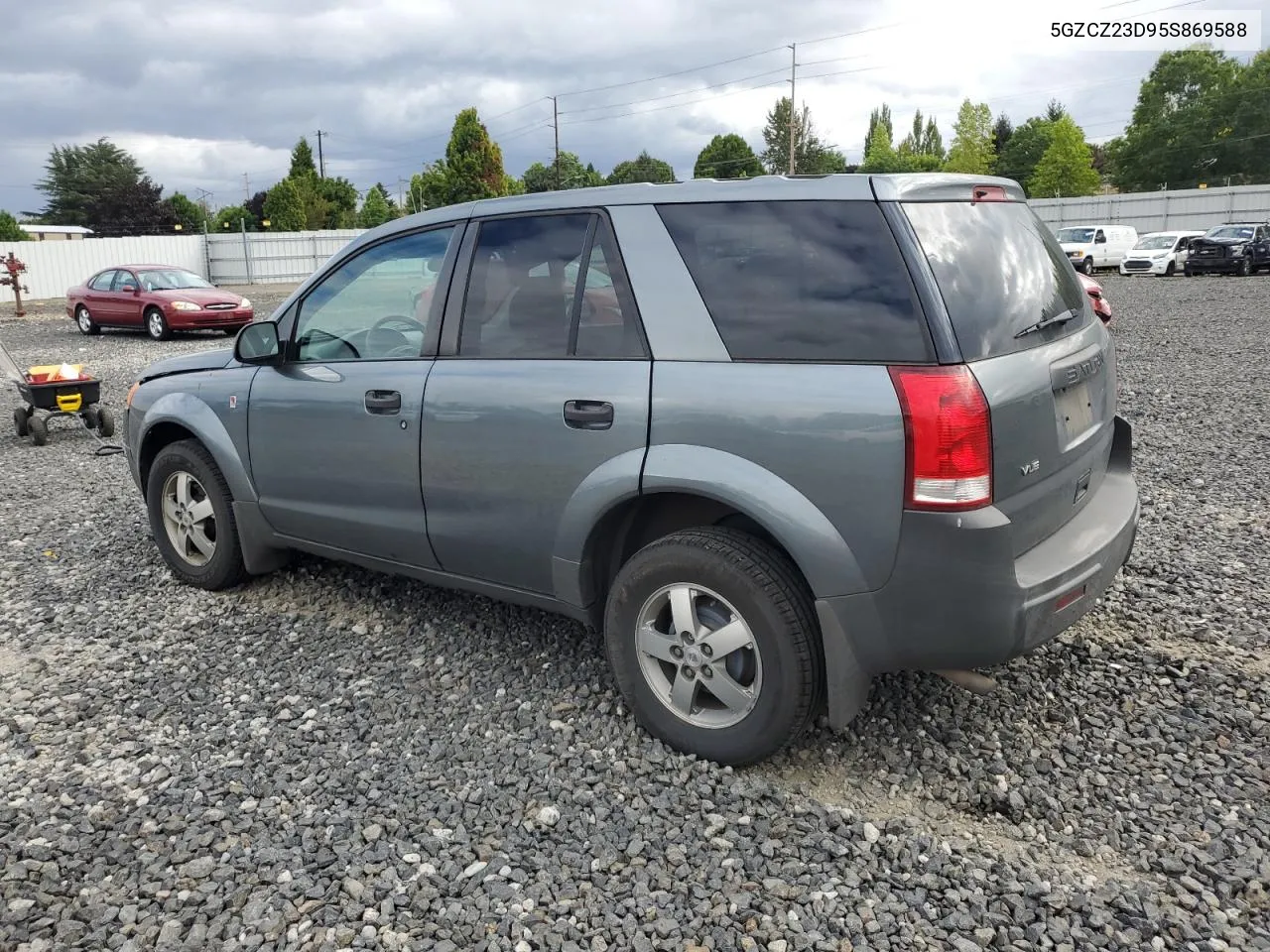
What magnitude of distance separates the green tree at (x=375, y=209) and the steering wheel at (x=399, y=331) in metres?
64.6

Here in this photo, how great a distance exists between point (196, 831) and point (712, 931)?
160 centimetres

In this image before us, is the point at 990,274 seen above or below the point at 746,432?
above

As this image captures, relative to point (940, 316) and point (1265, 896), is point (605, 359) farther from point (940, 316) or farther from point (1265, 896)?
point (1265, 896)

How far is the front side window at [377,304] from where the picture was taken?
401 cm

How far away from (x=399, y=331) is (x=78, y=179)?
8934cm

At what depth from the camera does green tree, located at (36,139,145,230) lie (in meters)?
78.4

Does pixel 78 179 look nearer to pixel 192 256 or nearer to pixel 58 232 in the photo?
pixel 58 232

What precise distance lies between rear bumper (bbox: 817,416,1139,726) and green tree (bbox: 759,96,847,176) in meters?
73.4

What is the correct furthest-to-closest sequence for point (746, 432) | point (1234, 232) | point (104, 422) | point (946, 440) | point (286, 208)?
point (286, 208) → point (1234, 232) → point (104, 422) → point (746, 432) → point (946, 440)

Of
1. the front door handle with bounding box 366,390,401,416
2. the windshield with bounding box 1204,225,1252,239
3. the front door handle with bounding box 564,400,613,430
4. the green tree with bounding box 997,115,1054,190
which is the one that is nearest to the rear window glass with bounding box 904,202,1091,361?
the front door handle with bounding box 564,400,613,430

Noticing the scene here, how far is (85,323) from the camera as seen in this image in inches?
840

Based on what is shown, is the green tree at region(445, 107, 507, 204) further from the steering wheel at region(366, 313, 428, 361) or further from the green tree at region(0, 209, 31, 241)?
the steering wheel at region(366, 313, 428, 361)

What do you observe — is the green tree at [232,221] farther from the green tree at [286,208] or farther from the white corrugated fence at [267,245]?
the white corrugated fence at [267,245]

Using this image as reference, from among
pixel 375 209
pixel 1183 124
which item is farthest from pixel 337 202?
pixel 1183 124
